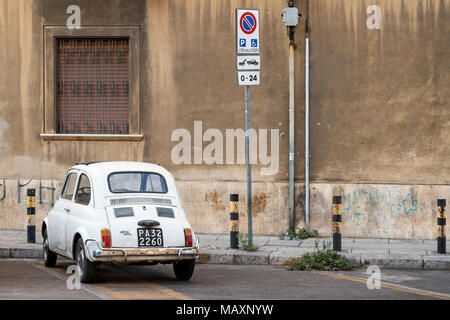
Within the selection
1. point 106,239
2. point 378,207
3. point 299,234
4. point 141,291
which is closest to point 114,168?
point 106,239

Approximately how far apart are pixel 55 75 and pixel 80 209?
19.1 feet

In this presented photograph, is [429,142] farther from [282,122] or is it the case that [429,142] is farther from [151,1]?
[151,1]

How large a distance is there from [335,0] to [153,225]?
6.90 m

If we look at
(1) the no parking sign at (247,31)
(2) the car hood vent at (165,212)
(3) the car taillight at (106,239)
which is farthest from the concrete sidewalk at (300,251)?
(1) the no parking sign at (247,31)

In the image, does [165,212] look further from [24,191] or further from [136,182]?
[24,191]

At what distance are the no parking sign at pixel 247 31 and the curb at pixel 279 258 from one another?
320cm

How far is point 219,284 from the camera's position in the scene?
9375mm

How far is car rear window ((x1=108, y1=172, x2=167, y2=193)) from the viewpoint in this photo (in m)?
9.91

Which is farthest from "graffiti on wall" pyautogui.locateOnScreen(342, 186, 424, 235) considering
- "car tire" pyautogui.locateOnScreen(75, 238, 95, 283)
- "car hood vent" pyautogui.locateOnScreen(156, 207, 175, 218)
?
"car tire" pyautogui.locateOnScreen(75, 238, 95, 283)

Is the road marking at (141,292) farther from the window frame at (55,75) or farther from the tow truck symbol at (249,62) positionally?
the window frame at (55,75)

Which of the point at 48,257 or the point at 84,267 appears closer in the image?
the point at 84,267

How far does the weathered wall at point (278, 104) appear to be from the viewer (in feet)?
46.1

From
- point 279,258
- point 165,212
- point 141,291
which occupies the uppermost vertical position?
point 165,212

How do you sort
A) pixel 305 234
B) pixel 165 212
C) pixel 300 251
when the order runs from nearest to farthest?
pixel 165 212 → pixel 300 251 → pixel 305 234
